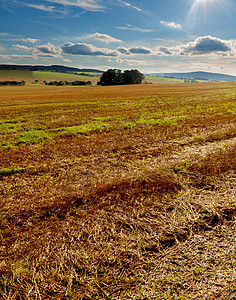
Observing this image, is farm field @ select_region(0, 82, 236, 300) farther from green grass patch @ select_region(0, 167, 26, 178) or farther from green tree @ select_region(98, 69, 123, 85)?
green tree @ select_region(98, 69, 123, 85)

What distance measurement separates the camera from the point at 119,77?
4692 inches

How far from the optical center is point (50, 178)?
675cm

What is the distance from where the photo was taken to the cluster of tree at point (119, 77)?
381ft

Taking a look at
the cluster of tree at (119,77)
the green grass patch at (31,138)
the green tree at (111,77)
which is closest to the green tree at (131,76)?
the cluster of tree at (119,77)

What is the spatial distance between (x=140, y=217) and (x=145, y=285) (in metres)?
1.66

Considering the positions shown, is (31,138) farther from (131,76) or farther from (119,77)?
(131,76)

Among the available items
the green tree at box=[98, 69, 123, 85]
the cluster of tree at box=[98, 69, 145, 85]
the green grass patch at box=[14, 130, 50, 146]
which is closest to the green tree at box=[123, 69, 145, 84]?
the cluster of tree at box=[98, 69, 145, 85]

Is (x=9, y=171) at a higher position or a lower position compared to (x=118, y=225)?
higher

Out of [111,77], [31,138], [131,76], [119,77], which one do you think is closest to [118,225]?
[31,138]

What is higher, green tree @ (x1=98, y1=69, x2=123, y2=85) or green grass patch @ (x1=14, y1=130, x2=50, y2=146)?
green tree @ (x1=98, y1=69, x2=123, y2=85)

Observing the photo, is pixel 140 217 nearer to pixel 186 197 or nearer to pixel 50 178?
pixel 186 197

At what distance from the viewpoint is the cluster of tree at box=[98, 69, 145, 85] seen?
116062 mm

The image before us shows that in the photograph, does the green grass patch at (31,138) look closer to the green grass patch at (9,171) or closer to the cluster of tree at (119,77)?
the green grass patch at (9,171)

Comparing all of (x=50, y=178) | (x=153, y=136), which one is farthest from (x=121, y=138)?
(x=50, y=178)
